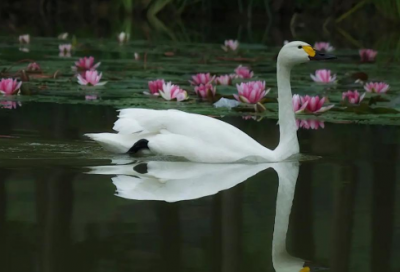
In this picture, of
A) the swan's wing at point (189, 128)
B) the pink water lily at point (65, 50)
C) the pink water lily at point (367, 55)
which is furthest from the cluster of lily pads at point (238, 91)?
the pink water lily at point (65, 50)

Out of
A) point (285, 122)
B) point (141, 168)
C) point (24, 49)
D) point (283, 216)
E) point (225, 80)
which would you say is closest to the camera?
point (283, 216)

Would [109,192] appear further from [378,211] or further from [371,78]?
[371,78]

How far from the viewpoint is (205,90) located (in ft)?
26.7

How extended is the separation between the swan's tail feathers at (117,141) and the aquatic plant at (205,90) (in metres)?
2.22

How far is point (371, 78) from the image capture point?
33.1 feet

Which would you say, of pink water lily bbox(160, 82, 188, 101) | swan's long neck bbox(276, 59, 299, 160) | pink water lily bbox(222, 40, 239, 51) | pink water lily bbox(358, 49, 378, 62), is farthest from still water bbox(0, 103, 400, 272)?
pink water lily bbox(222, 40, 239, 51)

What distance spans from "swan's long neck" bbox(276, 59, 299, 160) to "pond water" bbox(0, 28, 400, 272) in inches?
3.7

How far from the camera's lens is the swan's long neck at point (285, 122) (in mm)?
5875

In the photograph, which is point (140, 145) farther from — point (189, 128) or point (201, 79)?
point (201, 79)

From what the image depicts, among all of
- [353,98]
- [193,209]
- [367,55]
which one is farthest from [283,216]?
[367,55]

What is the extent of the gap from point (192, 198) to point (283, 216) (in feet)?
1.65

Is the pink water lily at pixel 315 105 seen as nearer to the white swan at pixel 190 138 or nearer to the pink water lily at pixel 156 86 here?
the pink water lily at pixel 156 86

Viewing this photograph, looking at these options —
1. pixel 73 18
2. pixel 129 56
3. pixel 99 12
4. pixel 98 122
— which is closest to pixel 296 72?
pixel 129 56

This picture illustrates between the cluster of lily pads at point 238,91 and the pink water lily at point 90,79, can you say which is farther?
the pink water lily at point 90,79
